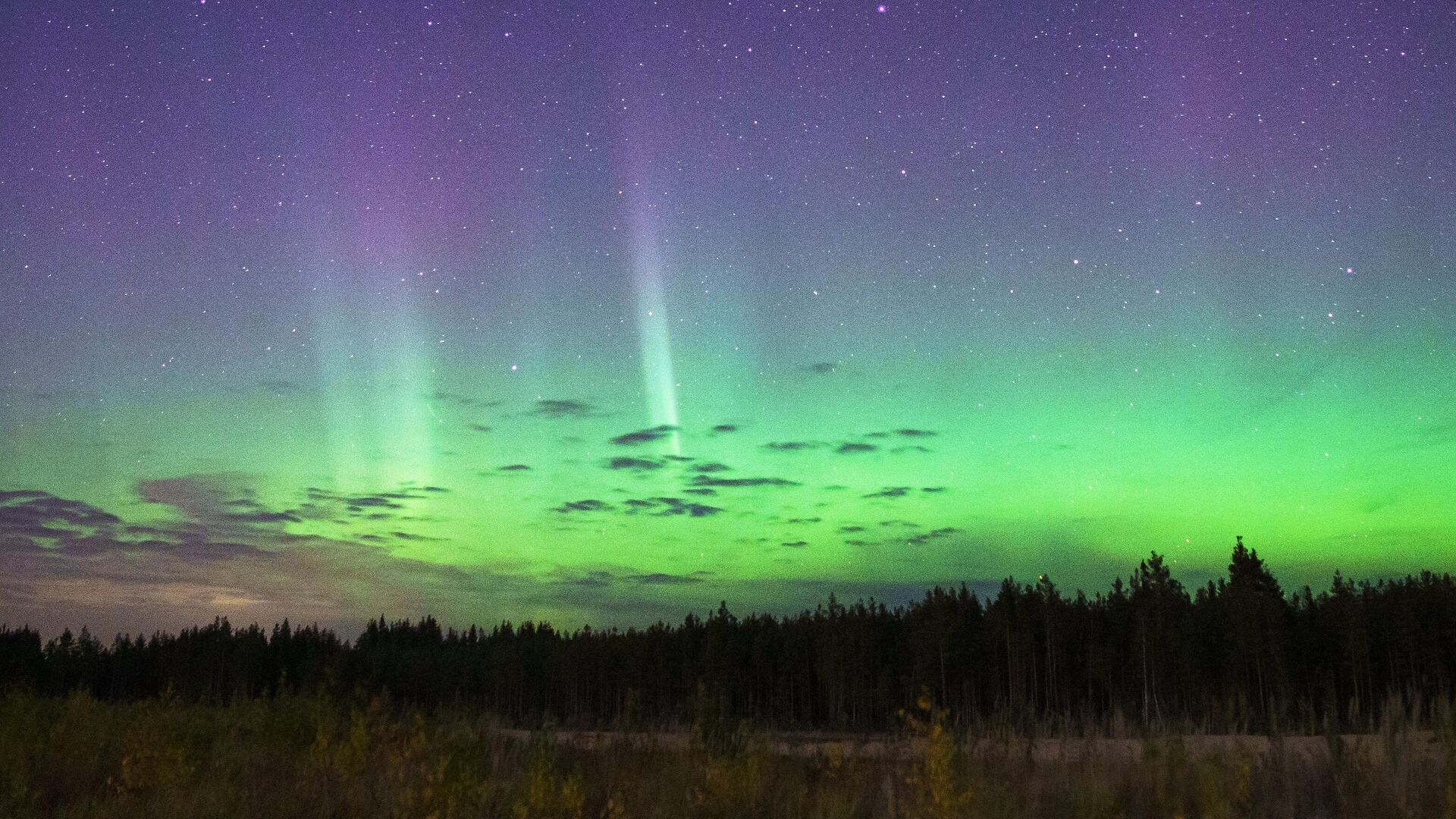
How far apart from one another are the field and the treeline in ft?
25.1

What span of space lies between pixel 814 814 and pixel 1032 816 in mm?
2215

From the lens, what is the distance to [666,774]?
42.4 ft

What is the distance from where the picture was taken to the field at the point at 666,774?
31.4ft

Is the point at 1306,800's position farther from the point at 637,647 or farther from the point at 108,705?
the point at 637,647

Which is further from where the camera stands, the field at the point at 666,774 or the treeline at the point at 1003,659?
the treeline at the point at 1003,659

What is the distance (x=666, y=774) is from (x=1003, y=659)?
8278cm

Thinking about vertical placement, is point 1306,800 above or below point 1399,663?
above

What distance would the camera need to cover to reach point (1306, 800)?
34.0ft

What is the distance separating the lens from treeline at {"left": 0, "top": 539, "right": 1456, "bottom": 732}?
6844 cm

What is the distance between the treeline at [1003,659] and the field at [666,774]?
7648mm

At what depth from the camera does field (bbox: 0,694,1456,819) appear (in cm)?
956

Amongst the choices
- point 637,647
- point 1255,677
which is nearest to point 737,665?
point 637,647

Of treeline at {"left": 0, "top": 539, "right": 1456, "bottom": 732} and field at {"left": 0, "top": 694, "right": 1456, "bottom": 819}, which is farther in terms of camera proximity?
treeline at {"left": 0, "top": 539, "right": 1456, "bottom": 732}

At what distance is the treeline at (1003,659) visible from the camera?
68.4 m
